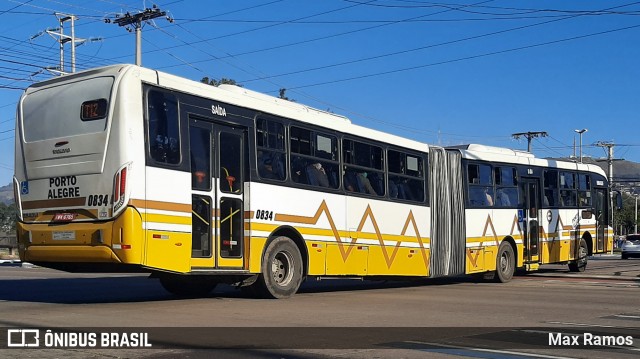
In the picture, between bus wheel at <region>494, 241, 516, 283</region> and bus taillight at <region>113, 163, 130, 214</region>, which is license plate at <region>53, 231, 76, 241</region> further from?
bus wheel at <region>494, 241, 516, 283</region>

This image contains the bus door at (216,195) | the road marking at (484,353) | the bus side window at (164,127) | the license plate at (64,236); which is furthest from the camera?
the bus door at (216,195)

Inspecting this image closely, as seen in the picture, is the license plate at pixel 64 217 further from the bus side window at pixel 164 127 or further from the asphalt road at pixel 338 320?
the bus side window at pixel 164 127

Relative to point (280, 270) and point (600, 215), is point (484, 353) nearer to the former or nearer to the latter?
point (280, 270)

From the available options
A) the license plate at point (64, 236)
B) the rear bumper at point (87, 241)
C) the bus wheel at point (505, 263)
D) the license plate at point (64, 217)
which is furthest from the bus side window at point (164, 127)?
the bus wheel at point (505, 263)

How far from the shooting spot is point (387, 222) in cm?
1708

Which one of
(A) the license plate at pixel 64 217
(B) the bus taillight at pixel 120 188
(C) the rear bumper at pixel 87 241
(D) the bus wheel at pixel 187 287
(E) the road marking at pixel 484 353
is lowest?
(E) the road marking at pixel 484 353

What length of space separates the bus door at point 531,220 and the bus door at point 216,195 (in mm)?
11910

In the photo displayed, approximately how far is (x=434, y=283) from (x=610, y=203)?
10.4 m

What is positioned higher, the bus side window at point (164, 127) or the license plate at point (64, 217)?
the bus side window at point (164, 127)

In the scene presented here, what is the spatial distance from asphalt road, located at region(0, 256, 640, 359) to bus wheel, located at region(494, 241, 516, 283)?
148 inches

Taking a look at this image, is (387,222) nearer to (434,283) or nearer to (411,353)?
Result: (434,283)

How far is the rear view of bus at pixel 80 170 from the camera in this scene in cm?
1102

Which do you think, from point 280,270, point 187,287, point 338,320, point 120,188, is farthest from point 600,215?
point 120,188

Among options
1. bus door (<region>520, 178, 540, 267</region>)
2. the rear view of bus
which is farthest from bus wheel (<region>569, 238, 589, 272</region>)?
the rear view of bus
